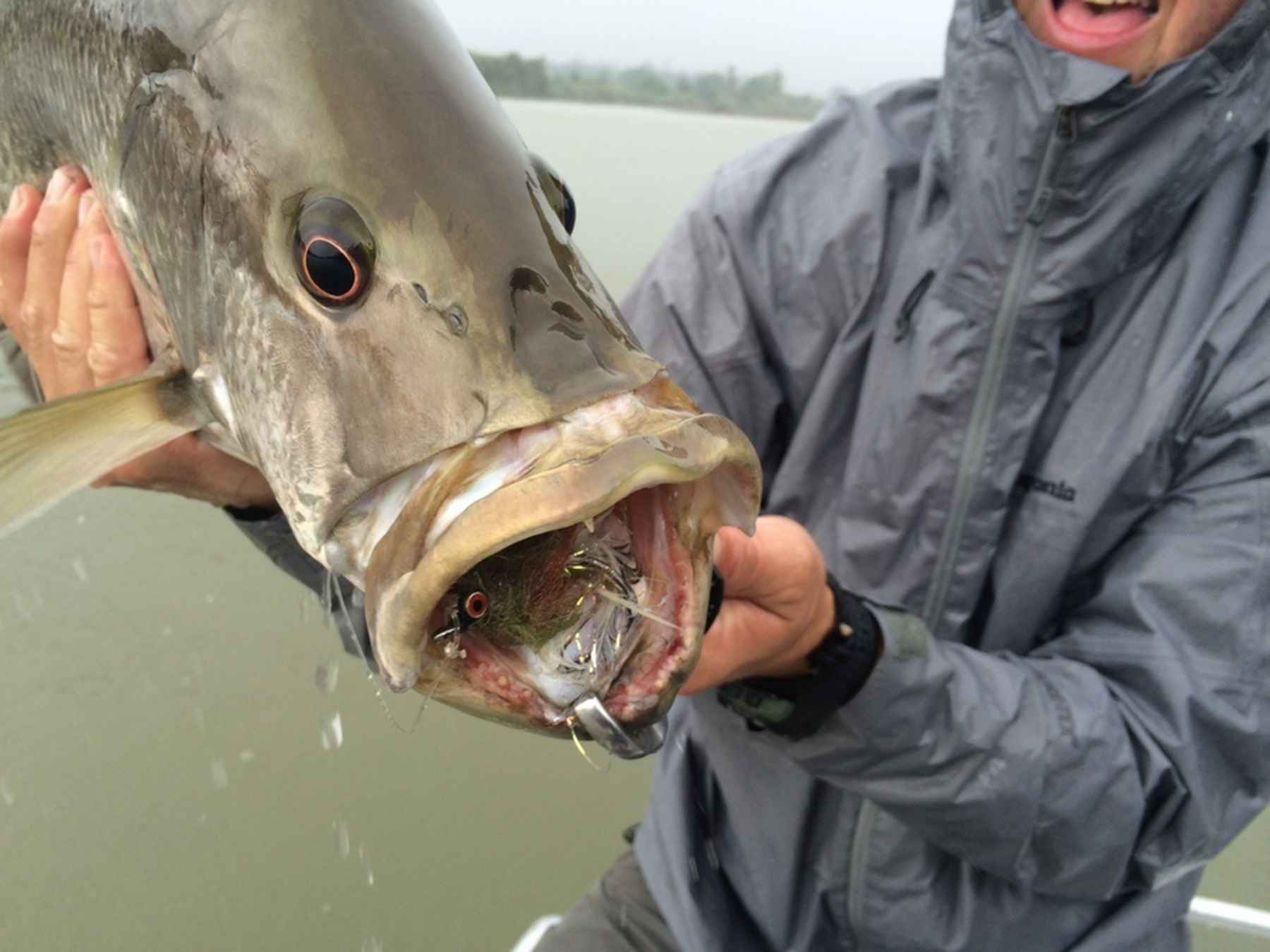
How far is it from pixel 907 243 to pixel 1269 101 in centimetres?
52

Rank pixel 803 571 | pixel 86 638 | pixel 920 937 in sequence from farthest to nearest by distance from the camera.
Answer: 1. pixel 86 638
2. pixel 920 937
3. pixel 803 571

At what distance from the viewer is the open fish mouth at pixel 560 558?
54 cm

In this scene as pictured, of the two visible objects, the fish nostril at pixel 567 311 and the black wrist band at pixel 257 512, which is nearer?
the fish nostril at pixel 567 311

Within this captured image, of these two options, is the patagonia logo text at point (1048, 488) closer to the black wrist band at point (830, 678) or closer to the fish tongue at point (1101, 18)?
the black wrist band at point (830, 678)

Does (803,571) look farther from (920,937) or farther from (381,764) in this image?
(381,764)

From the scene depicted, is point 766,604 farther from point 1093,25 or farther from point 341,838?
point 341,838

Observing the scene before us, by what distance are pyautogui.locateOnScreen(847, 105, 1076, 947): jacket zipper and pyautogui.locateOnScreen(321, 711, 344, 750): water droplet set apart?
1.62 metres

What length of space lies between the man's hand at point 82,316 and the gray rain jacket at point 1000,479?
751 mm

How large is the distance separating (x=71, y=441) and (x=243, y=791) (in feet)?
6.51

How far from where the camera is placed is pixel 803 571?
3.38 ft

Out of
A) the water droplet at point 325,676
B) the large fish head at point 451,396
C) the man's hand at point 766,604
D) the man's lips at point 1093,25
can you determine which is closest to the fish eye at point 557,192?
the large fish head at point 451,396

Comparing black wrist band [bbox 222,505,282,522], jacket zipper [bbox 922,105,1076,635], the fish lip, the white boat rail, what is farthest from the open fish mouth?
the white boat rail

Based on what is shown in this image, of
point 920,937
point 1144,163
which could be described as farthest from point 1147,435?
point 920,937

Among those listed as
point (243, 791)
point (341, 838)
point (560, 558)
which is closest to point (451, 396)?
point (560, 558)
